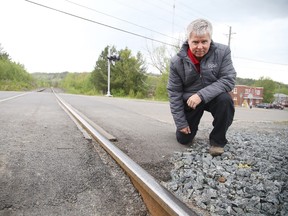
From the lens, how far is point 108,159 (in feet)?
8.39

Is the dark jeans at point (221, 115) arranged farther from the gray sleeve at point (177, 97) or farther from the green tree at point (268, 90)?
the green tree at point (268, 90)

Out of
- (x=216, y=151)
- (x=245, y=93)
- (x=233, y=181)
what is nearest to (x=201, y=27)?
(x=216, y=151)

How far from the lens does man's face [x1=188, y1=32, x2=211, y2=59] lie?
2.59 meters

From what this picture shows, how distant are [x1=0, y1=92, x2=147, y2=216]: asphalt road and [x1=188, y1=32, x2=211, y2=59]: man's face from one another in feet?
5.03

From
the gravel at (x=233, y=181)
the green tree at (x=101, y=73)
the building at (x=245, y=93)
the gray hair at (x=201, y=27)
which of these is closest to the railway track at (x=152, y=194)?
the gravel at (x=233, y=181)

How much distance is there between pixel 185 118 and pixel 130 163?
3.32 feet

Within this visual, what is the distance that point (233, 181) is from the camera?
1986 millimetres

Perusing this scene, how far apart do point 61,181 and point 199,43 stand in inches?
76.5

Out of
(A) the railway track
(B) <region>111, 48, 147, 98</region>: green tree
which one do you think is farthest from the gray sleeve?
(B) <region>111, 48, 147, 98</region>: green tree

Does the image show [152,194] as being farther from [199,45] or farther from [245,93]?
[245,93]

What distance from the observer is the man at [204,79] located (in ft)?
8.66

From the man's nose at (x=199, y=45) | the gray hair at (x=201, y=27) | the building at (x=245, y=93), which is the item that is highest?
the gray hair at (x=201, y=27)

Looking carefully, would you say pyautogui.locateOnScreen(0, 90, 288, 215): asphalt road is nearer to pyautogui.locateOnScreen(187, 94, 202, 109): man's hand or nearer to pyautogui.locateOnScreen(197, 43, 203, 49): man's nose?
pyautogui.locateOnScreen(187, 94, 202, 109): man's hand

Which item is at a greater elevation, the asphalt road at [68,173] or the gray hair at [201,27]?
the gray hair at [201,27]
